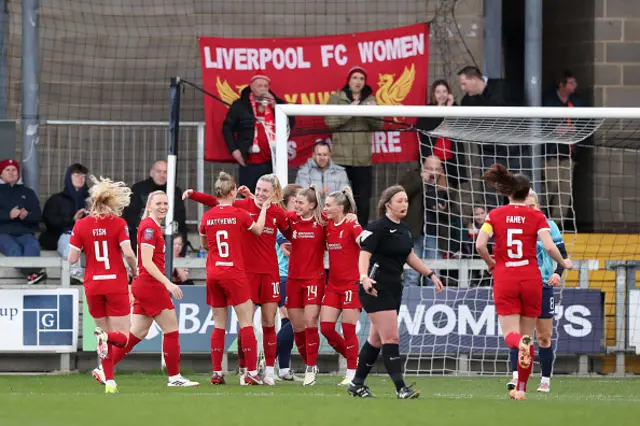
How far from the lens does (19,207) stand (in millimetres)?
16000

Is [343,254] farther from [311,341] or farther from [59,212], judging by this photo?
[59,212]

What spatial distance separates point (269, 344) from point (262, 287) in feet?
1.83

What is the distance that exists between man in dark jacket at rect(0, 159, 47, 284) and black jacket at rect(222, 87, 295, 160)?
2.49 meters

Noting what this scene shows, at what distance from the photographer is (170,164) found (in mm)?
14852

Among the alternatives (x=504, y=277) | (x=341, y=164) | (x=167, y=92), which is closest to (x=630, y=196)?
(x=341, y=164)

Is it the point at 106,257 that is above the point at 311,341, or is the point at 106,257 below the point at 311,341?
above

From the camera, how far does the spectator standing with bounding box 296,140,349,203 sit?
15695 mm

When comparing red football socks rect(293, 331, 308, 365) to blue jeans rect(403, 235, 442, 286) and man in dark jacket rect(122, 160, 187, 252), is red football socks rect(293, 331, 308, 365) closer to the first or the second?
blue jeans rect(403, 235, 442, 286)

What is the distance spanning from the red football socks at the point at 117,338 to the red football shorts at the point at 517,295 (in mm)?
3179

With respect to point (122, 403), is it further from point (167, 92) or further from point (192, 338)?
point (167, 92)

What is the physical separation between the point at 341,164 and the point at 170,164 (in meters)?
2.67

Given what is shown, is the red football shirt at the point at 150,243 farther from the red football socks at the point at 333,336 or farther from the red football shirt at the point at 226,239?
the red football socks at the point at 333,336

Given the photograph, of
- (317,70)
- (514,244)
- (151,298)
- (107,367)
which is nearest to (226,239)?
(151,298)

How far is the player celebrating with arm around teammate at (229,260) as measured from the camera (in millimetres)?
12039
